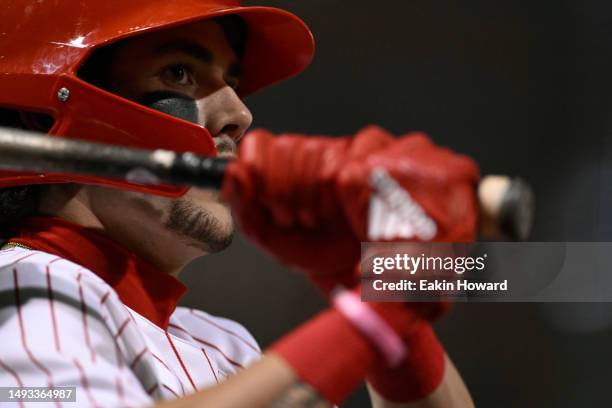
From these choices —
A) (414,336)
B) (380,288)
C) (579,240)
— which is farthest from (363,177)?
(579,240)

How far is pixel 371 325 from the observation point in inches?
21.5

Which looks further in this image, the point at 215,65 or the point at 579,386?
the point at 579,386

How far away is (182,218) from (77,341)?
0.30 m

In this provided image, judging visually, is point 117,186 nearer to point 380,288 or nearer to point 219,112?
point 219,112

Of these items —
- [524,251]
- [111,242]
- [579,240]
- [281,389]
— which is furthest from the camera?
[579,240]

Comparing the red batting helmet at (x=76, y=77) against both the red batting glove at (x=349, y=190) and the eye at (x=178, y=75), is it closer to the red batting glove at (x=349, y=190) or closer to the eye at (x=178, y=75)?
the eye at (x=178, y=75)

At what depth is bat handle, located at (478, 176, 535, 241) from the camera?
1.80 feet

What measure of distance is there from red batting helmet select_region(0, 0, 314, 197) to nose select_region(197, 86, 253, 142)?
0.09m

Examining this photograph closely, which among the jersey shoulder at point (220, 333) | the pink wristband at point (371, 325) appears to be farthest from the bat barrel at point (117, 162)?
the jersey shoulder at point (220, 333)

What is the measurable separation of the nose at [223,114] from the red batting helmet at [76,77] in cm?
9

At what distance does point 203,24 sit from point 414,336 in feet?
1.60

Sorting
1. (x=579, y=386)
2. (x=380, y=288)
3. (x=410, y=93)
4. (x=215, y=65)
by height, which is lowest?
(x=579, y=386)

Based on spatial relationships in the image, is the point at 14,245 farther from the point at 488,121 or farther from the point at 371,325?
the point at 488,121

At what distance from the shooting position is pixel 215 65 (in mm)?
994
